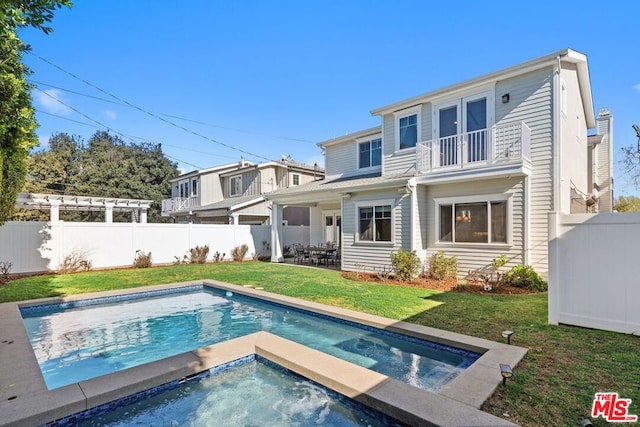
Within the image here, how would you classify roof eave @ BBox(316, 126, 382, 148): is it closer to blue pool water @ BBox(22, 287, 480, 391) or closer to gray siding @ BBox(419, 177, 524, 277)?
gray siding @ BBox(419, 177, 524, 277)

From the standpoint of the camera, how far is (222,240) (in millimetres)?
18125

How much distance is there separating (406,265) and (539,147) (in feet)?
17.5

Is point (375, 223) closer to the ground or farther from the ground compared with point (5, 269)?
farther from the ground

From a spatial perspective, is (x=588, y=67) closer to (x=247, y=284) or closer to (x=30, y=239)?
(x=247, y=284)

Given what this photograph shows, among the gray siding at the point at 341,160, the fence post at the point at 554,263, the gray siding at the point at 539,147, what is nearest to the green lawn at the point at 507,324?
the fence post at the point at 554,263

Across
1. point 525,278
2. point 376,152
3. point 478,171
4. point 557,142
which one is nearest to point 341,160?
point 376,152

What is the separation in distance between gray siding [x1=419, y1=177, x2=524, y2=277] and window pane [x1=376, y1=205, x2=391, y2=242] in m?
1.23

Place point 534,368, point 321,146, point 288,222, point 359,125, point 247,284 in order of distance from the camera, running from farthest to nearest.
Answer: point 288,222 < point 359,125 < point 321,146 < point 247,284 < point 534,368

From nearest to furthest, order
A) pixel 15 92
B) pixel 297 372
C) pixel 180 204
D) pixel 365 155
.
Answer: pixel 297 372 < pixel 15 92 < pixel 365 155 < pixel 180 204

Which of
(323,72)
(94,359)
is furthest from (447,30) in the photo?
(94,359)

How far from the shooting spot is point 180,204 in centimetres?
2845

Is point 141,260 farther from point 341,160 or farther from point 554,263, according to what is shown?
point 554,263

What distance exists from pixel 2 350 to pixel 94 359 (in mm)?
1215

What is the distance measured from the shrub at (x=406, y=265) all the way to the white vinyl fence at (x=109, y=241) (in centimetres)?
1052
